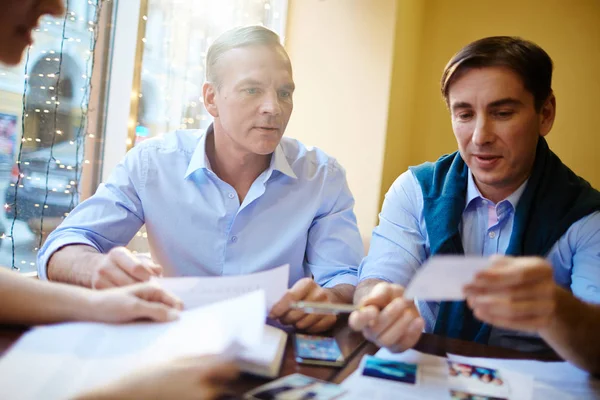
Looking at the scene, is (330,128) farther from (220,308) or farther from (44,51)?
(220,308)

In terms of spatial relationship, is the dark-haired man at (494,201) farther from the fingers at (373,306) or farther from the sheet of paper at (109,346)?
the sheet of paper at (109,346)

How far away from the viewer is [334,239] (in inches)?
58.6

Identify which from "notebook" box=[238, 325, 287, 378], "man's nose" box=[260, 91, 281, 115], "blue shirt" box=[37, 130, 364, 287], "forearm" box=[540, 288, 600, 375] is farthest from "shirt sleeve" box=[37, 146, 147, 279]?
"forearm" box=[540, 288, 600, 375]

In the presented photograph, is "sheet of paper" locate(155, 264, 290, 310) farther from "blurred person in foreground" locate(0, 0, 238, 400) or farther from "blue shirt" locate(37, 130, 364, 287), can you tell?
"blue shirt" locate(37, 130, 364, 287)

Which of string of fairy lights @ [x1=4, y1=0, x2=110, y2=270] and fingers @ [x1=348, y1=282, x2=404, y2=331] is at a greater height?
string of fairy lights @ [x1=4, y1=0, x2=110, y2=270]

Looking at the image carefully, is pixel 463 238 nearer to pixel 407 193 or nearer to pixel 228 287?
pixel 407 193

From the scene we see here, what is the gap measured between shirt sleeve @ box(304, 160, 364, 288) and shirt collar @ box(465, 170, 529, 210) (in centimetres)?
35

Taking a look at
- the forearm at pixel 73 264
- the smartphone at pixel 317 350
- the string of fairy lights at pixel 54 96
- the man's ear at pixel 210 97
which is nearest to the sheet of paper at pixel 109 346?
the smartphone at pixel 317 350

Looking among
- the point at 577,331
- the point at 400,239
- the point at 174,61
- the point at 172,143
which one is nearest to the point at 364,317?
the point at 577,331

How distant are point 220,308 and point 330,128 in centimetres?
283

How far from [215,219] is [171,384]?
92cm

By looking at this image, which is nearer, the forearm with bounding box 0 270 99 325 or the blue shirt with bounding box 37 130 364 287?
the forearm with bounding box 0 270 99 325

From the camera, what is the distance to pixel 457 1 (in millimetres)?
3902

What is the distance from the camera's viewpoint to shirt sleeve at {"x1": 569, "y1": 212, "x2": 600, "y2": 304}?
1078 mm
